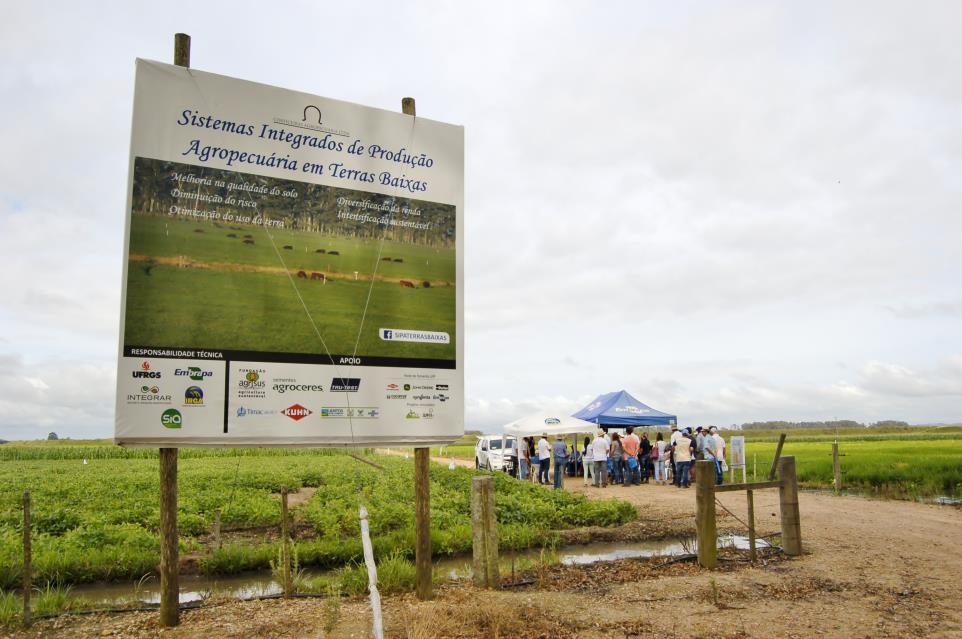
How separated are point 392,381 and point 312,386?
944mm

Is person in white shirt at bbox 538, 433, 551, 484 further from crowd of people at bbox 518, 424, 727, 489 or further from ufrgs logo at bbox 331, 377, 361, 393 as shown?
ufrgs logo at bbox 331, 377, 361, 393

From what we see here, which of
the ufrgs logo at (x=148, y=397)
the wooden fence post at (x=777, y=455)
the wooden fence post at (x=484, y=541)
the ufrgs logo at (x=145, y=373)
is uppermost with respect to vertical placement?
the ufrgs logo at (x=145, y=373)

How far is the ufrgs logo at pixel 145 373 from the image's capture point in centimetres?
696

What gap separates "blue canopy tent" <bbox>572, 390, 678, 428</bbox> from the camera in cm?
2608

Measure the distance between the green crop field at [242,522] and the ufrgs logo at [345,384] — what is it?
132 cm

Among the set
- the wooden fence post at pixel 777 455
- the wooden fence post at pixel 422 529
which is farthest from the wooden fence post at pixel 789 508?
the wooden fence post at pixel 422 529

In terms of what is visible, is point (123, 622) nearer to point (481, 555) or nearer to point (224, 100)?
point (481, 555)

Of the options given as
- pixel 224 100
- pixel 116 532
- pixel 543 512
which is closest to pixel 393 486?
pixel 543 512

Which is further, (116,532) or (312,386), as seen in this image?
(116,532)

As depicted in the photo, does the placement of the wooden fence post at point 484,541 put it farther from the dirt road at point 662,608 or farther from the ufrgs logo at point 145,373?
the ufrgs logo at point 145,373

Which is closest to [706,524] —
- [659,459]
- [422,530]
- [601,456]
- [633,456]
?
[422,530]

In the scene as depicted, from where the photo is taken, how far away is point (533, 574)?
921 cm

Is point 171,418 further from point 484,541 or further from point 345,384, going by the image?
point 484,541

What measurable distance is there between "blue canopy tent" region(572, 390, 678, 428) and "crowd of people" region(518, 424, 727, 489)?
1.70 ft
